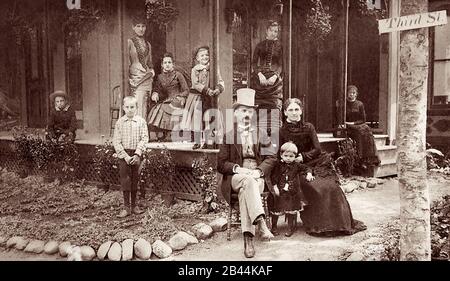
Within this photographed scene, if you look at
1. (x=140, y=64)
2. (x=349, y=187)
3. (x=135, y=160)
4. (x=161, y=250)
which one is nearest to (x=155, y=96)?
(x=140, y=64)

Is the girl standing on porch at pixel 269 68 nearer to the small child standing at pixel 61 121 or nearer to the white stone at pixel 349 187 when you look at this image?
the white stone at pixel 349 187

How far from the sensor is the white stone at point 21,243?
3.35 metres

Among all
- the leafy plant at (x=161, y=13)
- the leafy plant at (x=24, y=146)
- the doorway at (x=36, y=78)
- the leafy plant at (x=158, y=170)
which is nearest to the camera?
the leafy plant at (x=158, y=170)

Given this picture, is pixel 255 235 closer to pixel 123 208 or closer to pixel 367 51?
pixel 123 208

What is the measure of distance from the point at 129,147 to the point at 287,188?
1448 mm

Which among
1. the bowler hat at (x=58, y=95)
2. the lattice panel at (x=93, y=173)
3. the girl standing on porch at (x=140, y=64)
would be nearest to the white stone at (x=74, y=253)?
the lattice panel at (x=93, y=173)

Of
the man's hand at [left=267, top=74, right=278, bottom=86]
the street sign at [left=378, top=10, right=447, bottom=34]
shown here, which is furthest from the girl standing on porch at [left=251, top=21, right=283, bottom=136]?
the street sign at [left=378, top=10, right=447, bottom=34]

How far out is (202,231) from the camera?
11.4 ft

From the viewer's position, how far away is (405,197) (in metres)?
2.77

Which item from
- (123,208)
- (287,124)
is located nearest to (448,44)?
(287,124)

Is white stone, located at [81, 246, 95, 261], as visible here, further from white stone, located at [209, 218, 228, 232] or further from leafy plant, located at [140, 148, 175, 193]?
leafy plant, located at [140, 148, 175, 193]

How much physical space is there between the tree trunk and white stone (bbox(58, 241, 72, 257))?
2.30 m

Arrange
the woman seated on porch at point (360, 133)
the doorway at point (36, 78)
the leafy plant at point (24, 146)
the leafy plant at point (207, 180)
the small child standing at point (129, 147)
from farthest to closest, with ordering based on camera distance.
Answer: the doorway at point (36, 78), the woman seated on porch at point (360, 133), the leafy plant at point (24, 146), the leafy plant at point (207, 180), the small child standing at point (129, 147)

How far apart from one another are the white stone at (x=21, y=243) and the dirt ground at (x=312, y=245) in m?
0.04
